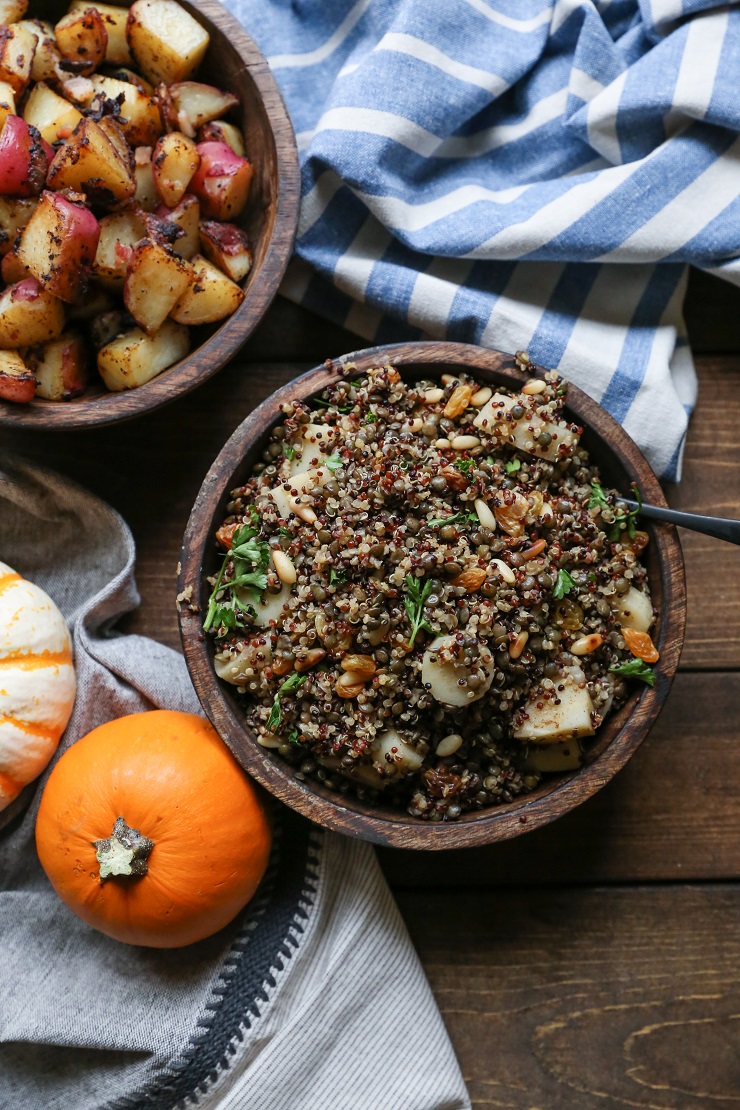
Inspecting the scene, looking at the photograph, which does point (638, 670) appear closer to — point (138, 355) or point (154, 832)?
point (154, 832)

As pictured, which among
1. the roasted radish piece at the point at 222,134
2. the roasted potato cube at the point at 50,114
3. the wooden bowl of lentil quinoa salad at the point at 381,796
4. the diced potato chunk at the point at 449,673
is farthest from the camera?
the roasted radish piece at the point at 222,134

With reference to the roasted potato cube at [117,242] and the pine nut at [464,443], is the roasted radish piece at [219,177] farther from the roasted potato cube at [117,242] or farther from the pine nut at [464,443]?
the pine nut at [464,443]

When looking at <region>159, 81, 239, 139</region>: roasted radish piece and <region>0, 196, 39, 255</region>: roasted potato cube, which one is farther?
<region>159, 81, 239, 139</region>: roasted radish piece

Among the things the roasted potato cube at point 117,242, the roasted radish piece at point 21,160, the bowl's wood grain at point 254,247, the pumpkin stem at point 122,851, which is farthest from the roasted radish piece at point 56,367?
the pumpkin stem at point 122,851

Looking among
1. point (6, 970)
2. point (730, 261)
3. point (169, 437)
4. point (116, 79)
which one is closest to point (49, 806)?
point (6, 970)

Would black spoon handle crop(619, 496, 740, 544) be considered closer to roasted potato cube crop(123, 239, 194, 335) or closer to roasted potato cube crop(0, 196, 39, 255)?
roasted potato cube crop(123, 239, 194, 335)

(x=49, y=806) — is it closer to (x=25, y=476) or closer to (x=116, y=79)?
(x=25, y=476)

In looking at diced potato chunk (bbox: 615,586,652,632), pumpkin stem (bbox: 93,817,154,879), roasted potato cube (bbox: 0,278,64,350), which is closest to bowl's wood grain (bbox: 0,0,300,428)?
roasted potato cube (bbox: 0,278,64,350)
